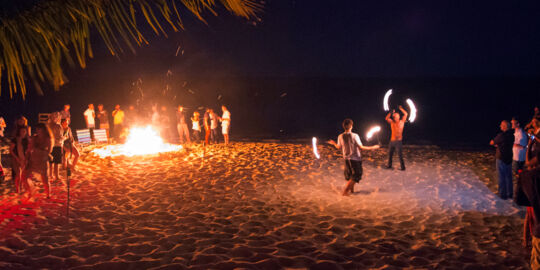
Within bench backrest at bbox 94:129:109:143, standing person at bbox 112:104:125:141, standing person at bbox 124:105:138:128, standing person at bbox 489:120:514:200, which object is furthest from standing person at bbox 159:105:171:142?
standing person at bbox 489:120:514:200

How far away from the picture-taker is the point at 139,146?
15.5 meters

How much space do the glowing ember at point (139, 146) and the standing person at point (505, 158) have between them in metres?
11.1

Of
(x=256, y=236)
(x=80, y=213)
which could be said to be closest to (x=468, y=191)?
(x=256, y=236)

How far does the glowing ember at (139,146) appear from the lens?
→ 13.9 meters

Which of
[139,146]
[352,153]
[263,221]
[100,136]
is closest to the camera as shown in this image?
[263,221]

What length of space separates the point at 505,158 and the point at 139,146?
518 inches

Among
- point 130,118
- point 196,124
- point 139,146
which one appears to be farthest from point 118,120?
point 196,124

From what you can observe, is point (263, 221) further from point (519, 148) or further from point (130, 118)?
point (130, 118)

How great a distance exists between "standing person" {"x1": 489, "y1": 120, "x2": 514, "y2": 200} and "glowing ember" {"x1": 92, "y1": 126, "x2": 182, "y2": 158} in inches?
436

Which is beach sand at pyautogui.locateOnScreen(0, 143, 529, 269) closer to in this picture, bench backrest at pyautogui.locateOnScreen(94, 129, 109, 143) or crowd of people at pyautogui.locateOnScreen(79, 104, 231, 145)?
crowd of people at pyautogui.locateOnScreen(79, 104, 231, 145)

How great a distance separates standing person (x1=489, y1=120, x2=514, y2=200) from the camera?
7328 mm

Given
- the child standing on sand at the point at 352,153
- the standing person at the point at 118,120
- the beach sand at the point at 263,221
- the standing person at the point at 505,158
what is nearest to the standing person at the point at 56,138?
the beach sand at the point at 263,221

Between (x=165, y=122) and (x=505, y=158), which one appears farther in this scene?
(x=165, y=122)

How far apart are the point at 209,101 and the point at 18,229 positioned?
2043 centimetres
